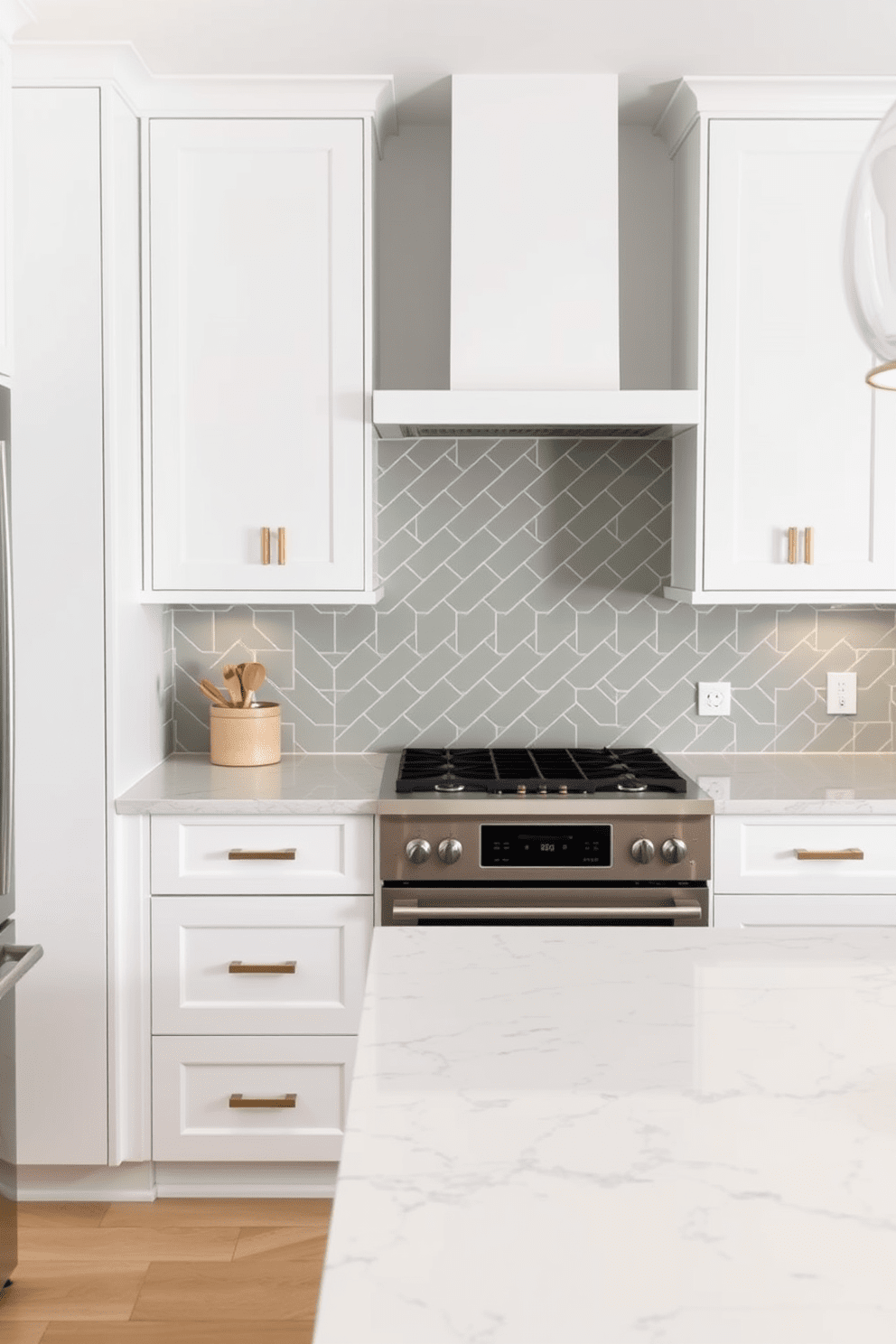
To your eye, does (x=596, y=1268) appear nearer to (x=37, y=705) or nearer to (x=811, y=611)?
(x=37, y=705)

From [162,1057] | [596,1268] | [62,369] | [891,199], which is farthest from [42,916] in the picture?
[891,199]

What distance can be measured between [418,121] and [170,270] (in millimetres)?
820

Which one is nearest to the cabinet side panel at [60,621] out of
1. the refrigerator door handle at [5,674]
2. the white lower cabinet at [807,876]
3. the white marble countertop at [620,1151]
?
the refrigerator door handle at [5,674]

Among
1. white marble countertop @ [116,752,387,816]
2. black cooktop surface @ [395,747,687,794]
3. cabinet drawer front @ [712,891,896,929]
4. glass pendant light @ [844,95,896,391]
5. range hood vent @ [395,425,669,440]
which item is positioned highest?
range hood vent @ [395,425,669,440]

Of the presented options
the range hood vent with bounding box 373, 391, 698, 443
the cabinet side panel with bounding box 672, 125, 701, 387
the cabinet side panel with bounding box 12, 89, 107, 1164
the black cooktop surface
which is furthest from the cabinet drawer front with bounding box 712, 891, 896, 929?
the cabinet side panel with bounding box 12, 89, 107, 1164

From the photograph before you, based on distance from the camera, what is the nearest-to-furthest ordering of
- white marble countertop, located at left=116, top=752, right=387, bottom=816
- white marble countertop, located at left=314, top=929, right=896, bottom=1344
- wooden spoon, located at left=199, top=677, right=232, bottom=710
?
white marble countertop, located at left=314, top=929, right=896, bottom=1344
white marble countertop, located at left=116, top=752, right=387, bottom=816
wooden spoon, located at left=199, top=677, right=232, bottom=710

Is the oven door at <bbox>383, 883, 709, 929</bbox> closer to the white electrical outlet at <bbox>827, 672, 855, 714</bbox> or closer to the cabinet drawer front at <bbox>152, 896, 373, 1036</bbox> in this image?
the cabinet drawer front at <bbox>152, 896, 373, 1036</bbox>

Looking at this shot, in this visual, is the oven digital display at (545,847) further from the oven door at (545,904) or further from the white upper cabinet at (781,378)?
the white upper cabinet at (781,378)

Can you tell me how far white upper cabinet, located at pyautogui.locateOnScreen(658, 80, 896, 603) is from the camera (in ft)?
9.30

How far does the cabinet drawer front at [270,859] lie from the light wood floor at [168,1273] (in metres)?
0.74

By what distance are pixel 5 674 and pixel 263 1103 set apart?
1169 millimetres

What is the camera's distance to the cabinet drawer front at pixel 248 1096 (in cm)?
274

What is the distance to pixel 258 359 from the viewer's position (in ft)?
9.39

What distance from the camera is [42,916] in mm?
2682
